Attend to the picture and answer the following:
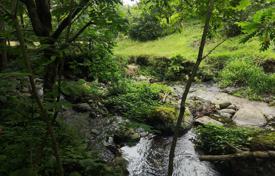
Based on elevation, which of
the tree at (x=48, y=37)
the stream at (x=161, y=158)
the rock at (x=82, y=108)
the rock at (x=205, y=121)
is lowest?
the stream at (x=161, y=158)

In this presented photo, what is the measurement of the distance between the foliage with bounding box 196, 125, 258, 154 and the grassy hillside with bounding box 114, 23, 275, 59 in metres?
7.42

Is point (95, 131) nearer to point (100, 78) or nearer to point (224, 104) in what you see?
point (100, 78)

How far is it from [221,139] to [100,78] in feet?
12.4

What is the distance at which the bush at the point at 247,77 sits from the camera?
1159 centimetres

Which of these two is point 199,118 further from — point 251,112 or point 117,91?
point 117,91

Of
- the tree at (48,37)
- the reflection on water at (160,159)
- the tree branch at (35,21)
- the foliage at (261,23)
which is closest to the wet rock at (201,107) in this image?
the reflection on water at (160,159)

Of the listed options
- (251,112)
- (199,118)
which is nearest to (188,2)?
(199,118)

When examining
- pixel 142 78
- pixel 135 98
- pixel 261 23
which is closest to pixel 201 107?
pixel 135 98

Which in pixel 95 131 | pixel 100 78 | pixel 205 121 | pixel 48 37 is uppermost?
pixel 48 37

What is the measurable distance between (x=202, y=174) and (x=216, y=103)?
4.71 m

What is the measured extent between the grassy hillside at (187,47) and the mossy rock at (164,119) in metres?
6.63

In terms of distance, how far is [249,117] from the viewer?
9172 mm

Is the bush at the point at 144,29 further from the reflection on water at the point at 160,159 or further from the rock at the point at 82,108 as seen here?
the reflection on water at the point at 160,159

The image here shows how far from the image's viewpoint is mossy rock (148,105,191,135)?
8.16m
